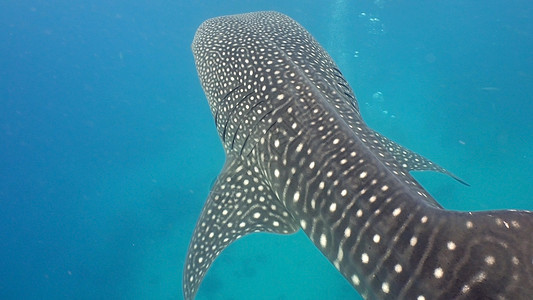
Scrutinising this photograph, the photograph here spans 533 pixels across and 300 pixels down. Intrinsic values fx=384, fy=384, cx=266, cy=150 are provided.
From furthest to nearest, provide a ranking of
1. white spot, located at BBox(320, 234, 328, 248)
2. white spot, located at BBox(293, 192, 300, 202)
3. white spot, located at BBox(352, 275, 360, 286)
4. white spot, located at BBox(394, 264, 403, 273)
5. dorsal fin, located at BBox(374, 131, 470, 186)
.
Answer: dorsal fin, located at BBox(374, 131, 470, 186) < white spot, located at BBox(293, 192, 300, 202) < white spot, located at BBox(320, 234, 328, 248) < white spot, located at BBox(352, 275, 360, 286) < white spot, located at BBox(394, 264, 403, 273)

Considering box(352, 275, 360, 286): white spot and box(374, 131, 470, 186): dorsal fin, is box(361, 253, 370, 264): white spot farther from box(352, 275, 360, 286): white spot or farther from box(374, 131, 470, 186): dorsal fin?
box(374, 131, 470, 186): dorsal fin

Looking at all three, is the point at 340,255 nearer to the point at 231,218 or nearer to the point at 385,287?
the point at 385,287

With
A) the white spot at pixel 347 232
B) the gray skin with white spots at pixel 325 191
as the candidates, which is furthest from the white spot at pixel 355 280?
the white spot at pixel 347 232

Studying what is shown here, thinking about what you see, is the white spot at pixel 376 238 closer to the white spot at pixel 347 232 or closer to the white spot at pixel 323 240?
the white spot at pixel 347 232

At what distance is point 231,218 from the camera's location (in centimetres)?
359

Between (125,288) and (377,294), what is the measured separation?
11.1m

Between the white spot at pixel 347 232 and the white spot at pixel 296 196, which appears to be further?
the white spot at pixel 296 196

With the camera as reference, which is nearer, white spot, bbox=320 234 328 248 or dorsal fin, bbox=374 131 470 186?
white spot, bbox=320 234 328 248

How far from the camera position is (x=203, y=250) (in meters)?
3.60

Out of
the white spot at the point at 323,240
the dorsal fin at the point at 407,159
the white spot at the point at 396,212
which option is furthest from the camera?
the dorsal fin at the point at 407,159

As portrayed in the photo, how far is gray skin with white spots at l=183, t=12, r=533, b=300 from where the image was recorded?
1901 millimetres

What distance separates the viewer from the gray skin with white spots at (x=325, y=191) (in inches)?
74.9

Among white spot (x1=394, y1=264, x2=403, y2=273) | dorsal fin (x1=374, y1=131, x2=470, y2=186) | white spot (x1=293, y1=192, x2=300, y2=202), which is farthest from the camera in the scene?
dorsal fin (x1=374, y1=131, x2=470, y2=186)

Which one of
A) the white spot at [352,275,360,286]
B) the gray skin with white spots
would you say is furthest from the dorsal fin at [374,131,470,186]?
the white spot at [352,275,360,286]
